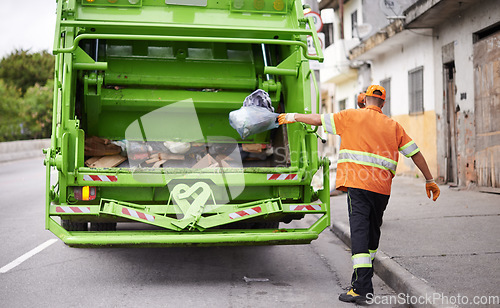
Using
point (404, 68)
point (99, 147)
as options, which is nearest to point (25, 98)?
point (404, 68)

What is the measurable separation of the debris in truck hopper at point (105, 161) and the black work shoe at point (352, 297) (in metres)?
2.40

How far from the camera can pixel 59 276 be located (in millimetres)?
4840

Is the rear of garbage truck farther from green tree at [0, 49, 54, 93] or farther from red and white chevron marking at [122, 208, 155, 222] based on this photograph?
green tree at [0, 49, 54, 93]

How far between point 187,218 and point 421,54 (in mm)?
9284

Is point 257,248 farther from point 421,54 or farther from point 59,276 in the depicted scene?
point 421,54

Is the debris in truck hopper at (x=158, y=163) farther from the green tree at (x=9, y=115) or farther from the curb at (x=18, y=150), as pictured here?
the green tree at (x=9, y=115)

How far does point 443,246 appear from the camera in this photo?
5.22 m

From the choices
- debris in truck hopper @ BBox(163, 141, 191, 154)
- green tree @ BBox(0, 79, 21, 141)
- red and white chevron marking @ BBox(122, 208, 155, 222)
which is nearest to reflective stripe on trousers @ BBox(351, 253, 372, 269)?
red and white chevron marking @ BBox(122, 208, 155, 222)

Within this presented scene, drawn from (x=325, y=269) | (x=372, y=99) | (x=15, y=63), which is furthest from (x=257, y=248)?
(x=15, y=63)

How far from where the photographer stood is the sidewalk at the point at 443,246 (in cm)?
394

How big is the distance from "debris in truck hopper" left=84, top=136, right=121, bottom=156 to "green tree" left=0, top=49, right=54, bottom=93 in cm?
3685

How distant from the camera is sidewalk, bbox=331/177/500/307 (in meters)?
3.94

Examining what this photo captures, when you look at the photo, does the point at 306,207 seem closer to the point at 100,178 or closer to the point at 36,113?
the point at 100,178

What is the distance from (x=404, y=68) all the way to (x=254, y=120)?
31.7 ft
